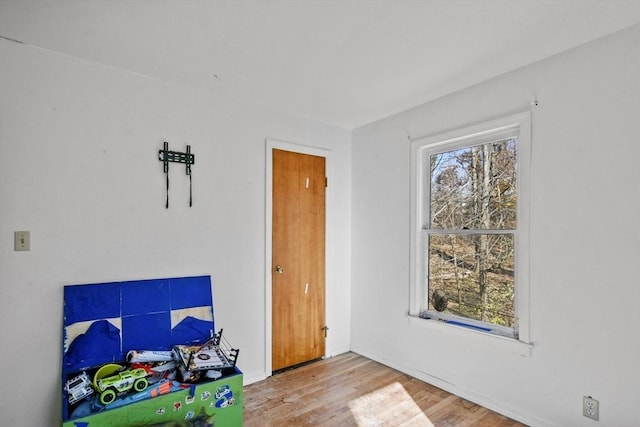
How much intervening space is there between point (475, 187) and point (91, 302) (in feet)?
9.55

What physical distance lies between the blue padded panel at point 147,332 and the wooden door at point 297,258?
982mm

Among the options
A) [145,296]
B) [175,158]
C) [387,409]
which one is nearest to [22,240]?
[145,296]

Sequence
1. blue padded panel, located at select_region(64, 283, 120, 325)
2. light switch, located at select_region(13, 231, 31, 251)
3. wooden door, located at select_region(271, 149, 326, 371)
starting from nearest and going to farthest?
light switch, located at select_region(13, 231, 31, 251), blue padded panel, located at select_region(64, 283, 120, 325), wooden door, located at select_region(271, 149, 326, 371)

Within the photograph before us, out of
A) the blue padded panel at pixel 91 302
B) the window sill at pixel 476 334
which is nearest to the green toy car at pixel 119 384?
the blue padded panel at pixel 91 302

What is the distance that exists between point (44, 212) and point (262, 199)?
1.55 m

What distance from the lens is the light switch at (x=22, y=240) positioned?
6.81 feet

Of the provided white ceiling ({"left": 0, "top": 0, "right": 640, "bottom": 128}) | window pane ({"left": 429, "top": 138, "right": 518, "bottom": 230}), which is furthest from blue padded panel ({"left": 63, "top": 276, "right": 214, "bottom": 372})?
window pane ({"left": 429, "top": 138, "right": 518, "bottom": 230})

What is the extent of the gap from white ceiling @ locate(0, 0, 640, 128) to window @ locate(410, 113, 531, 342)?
532mm

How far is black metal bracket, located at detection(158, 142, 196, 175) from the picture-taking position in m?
2.58

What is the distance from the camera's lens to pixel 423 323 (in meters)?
2.99

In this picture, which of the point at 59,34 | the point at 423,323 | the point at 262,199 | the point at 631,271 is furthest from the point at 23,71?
the point at 631,271

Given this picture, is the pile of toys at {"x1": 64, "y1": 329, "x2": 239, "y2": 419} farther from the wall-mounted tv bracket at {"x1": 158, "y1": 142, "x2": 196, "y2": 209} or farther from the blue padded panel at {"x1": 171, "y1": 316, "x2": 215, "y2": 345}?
the wall-mounted tv bracket at {"x1": 158, "y1": 142, "x2": 196, "y2": 209}

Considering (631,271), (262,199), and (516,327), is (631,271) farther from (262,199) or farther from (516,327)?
(262,199)

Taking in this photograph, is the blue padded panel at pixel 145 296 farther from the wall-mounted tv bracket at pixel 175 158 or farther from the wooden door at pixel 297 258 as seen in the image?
the wooden door at pixel 297 258
